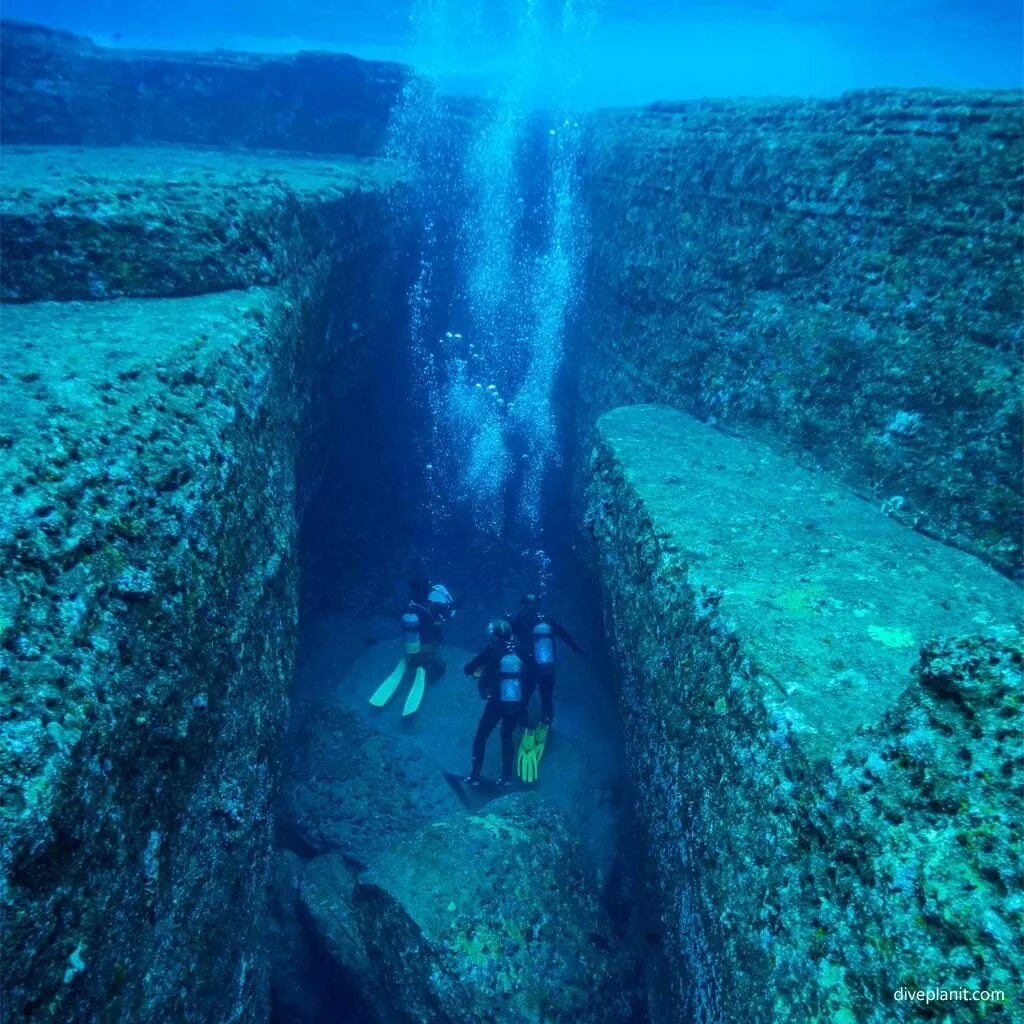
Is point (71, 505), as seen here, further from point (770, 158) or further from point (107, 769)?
point (770, 158)

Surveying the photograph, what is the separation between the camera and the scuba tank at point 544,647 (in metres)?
8.18

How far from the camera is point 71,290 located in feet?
17.4

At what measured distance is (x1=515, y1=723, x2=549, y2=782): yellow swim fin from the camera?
25.6 ft

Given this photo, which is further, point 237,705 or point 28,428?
point 237,705

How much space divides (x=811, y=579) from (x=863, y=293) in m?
3.54

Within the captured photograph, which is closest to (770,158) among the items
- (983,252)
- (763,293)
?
(763,293)

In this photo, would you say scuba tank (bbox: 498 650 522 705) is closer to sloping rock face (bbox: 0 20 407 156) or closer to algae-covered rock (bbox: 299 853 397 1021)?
algae-covered rock (bbox: 299 853 397 1021)

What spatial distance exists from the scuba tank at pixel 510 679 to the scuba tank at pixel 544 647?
1.43ft

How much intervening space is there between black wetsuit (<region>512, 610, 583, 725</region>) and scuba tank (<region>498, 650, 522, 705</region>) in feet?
1.18

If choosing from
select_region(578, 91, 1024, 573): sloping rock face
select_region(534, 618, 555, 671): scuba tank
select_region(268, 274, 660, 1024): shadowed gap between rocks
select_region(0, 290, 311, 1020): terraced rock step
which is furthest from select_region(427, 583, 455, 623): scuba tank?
select_region(0, 290, 311, 1020): terraced rock step

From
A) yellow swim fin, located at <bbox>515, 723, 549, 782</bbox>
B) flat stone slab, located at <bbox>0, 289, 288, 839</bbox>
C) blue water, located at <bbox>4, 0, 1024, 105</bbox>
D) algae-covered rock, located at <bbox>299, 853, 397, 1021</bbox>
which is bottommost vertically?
yellow swim fin, located at <bbox>515, 723, 549, 782</bbox>

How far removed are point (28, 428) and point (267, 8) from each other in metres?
63.0

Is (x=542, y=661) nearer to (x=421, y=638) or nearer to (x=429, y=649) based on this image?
(x=429, y=649)

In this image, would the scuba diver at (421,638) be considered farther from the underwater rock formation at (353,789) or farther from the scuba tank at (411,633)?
the underwater rock formation at (353,789)
